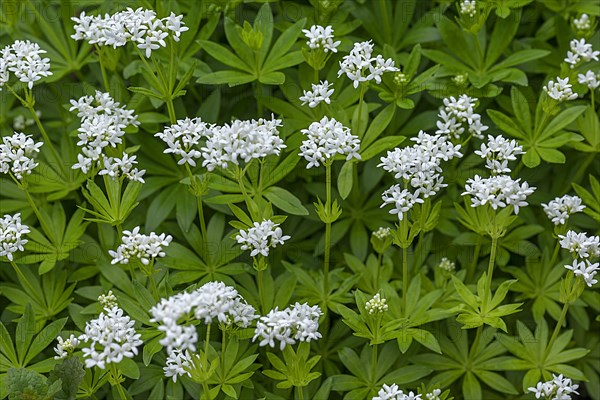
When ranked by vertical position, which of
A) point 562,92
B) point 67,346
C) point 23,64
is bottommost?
point 67,346

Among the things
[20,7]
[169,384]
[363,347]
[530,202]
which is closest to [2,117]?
[20,7]

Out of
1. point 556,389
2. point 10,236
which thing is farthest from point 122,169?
point 556,389

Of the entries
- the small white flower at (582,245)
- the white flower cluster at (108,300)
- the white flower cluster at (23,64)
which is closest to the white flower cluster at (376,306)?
the small white flower at (582,245)

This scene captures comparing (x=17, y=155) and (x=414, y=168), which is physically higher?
(x=414, y=168)

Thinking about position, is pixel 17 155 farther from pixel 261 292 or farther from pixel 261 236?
pixel 261 292

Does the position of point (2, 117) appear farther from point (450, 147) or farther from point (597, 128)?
point (597, 128)

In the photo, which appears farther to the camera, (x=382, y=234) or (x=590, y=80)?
(x=590, y=80)
